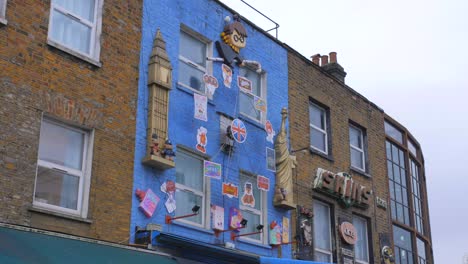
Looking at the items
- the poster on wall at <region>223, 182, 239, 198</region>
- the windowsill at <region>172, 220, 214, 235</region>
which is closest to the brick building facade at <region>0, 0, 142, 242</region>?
the windowsill at <region>172, 220, 214, 235</region>

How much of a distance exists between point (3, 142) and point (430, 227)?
18.2 meters

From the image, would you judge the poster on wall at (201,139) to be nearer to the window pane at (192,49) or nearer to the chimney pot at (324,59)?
the window pane at (192,49)

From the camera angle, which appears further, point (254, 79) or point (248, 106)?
point (254, 79)

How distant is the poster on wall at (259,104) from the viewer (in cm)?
1631

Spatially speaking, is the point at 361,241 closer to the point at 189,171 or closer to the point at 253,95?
the point at 253,95

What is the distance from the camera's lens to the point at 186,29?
1501cm

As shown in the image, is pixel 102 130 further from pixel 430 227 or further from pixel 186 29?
pixel 430 227

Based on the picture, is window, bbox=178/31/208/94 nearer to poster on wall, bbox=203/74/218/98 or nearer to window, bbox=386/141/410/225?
poster on wall, bbox=203/74/218/98

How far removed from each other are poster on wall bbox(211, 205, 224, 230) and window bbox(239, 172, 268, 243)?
84 cm

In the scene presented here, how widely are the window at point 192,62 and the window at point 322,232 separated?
4821 mm

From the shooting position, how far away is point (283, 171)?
52.7ft

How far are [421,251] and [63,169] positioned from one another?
49.7 ft

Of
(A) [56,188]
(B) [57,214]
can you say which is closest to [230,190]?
(A) [56,188]

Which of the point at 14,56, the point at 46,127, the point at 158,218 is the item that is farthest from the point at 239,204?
the point at 14,56
